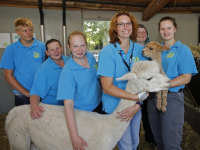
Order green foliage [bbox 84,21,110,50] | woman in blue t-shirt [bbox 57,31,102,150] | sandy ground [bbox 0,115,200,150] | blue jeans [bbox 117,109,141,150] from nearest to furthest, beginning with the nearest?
woman in blue t-shirt [bbox 57,31,102,150]
blue jeans [bbox 117,109,141,150]
sandy ground [bbox 0,115,200,150]
green foliage [bbox 84,21,110,50]

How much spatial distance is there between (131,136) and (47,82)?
49.0 inches

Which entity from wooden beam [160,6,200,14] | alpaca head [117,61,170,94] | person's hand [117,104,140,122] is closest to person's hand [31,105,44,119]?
person's hand [117,104,140,122]

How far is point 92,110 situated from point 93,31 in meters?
3.82

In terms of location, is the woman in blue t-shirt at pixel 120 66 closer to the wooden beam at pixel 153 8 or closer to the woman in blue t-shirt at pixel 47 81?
the woman in blue t-shirt at pixel 47 81

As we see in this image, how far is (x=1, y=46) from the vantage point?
14.5 ft

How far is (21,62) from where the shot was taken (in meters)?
2.38

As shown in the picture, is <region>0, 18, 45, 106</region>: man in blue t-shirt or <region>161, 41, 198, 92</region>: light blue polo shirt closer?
<region>161, 41, 198, 92</region>: light blue polo shirt

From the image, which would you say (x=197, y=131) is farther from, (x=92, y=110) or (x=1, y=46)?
(x=1, y=46)

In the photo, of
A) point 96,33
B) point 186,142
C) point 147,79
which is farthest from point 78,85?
point 96,33

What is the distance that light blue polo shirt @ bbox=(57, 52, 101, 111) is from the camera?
5.05ft

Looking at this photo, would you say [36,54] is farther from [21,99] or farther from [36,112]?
[36,112]

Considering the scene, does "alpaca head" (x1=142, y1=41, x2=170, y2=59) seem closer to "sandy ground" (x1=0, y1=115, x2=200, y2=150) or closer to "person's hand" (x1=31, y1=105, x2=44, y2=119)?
"person's hand" (x1=31, y1=105, x2=44, y2=119)

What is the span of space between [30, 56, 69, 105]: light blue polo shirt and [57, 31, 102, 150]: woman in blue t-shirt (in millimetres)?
428

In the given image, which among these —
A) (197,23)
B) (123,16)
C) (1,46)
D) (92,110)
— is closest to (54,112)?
(92,110)
